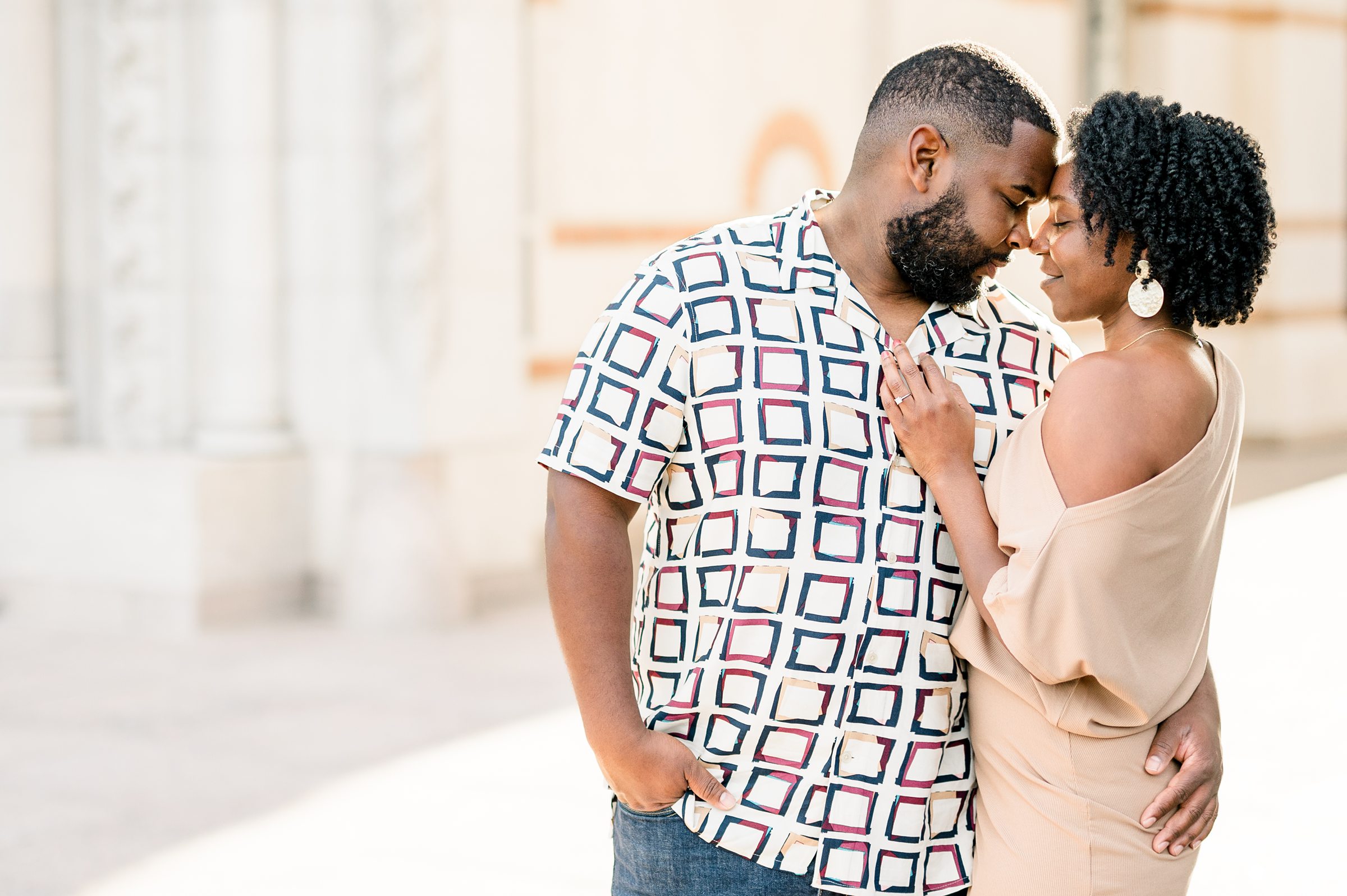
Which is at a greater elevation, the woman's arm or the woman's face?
the woman's face

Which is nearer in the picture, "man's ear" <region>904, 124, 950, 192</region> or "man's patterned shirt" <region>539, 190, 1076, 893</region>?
"man's patterned shirt" <region>539, 190, 1076, 893</region>

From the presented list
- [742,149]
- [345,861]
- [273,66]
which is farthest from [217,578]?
[742,149]

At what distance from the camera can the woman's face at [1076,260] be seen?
229 centimetres

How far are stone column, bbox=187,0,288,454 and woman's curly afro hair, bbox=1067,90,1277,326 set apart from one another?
6.04 m

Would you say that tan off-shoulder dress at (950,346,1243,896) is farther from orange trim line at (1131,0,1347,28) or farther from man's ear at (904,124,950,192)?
orange trim line at (1131,0,1347,28)

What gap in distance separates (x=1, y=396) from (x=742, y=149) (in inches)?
182

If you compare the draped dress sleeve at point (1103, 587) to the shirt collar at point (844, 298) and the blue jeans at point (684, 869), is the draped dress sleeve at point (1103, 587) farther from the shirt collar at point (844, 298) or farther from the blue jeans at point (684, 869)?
the blue jeans at point (684, 869)

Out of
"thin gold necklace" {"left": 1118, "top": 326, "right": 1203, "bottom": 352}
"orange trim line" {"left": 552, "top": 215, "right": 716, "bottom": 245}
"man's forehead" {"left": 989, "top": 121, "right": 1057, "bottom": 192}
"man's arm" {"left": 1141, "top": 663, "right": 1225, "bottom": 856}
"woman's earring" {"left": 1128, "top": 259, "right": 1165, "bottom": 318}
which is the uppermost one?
"orange trim line" {"left": 552, "top": 215, "right": 716, "bottom": 245}

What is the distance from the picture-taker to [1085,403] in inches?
85.0

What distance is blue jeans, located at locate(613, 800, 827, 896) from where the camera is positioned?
2.24 m

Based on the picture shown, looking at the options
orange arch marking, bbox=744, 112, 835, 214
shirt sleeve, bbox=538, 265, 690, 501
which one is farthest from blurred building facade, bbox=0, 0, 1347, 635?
shirt sleeve, bbox=538, 265, 690, 501

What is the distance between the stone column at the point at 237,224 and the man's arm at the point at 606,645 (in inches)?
223

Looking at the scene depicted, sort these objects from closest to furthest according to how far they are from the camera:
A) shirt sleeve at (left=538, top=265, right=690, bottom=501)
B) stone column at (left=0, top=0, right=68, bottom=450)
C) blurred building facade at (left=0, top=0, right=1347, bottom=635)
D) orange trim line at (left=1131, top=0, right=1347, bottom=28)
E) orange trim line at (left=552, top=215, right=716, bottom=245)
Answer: shirt sleeve at (left=538, top=265, right=690, bottom=501) < blurred building facade at (left=0, top=0, right=1347, bottom=635) < stone column at (left=0, top=0, right=68, bottom=450) < orange trim line at (left=552, top=215, right=716, bottom=245) < orange trim line at (left=1131, top=0, right=1347, bottom=28)

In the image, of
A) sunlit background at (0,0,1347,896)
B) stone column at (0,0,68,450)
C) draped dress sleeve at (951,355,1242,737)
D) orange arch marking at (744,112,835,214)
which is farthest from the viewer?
orange arch marking at (744,112,835,214)
